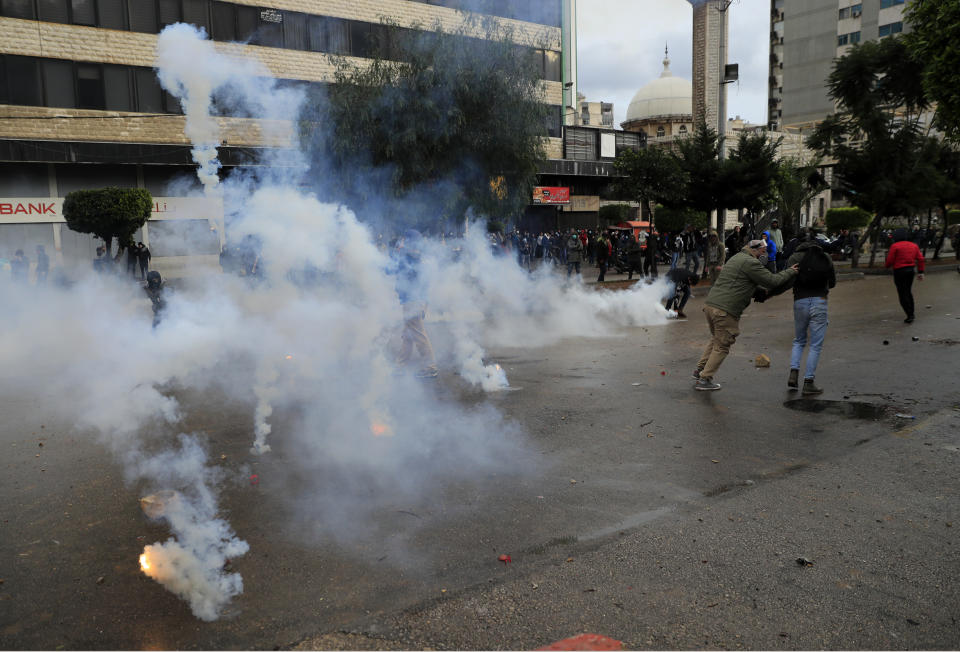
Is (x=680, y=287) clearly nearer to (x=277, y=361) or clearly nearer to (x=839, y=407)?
(x=839, y=407)

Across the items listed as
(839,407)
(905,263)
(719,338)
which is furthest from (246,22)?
(839,407)

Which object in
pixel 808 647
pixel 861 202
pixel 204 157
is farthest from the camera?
pixel 861 202

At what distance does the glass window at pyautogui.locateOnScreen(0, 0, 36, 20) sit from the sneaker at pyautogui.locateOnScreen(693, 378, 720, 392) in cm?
2633

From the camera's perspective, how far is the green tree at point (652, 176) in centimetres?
2189

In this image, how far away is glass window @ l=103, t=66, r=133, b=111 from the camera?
24156 mm

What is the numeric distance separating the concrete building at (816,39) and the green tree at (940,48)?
201 ft

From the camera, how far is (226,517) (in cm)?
435

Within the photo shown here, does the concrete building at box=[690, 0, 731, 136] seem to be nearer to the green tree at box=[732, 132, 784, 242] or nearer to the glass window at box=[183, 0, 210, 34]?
the green tree at box=[732, 132, 784, 242]

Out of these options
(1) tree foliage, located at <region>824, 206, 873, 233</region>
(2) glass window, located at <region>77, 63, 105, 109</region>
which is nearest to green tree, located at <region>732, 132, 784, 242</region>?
(2) glass window, located at <region>77, 63, 105, 109</region>

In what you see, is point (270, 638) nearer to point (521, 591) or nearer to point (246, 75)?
point (521, 591)

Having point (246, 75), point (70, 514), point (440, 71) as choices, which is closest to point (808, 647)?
point (70, 514)

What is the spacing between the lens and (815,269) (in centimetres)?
761

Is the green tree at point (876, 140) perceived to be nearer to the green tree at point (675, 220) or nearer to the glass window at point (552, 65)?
the glass window at point (552, 65)

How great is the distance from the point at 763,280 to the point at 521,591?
544 centimetres
